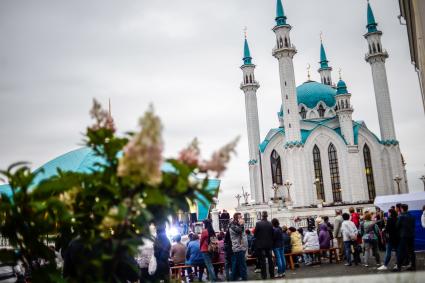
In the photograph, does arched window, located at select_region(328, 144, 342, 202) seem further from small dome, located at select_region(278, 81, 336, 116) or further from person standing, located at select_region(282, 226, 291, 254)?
person standing, located at select_region(282, 226, 291, 254)

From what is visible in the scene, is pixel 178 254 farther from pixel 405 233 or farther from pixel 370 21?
pixel 370 21

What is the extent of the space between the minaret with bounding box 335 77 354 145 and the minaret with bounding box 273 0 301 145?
27.1ft

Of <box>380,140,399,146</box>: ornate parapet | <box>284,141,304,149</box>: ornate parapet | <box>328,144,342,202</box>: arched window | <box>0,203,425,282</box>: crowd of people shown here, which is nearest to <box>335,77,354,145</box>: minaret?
<box>328,144,342,202</box>: arched window

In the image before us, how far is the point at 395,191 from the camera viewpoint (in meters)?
53.4

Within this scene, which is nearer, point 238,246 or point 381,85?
point 238,246

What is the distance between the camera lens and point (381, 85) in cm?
5075

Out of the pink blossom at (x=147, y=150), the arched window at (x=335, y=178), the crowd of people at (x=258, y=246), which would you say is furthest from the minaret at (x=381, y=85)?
the pink blossom at (x=147, y=150)

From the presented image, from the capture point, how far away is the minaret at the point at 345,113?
2064 inches

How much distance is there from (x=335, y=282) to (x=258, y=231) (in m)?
8.59

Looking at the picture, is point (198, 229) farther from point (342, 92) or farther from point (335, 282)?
point (342, 92)

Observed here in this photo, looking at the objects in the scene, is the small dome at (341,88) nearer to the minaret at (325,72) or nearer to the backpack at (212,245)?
the minaret at (325,72)

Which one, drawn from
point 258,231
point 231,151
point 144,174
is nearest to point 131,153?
point 144,174

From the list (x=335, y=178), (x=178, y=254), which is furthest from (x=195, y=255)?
(x=335, y=178)

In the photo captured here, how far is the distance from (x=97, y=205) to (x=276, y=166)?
2137 inches
